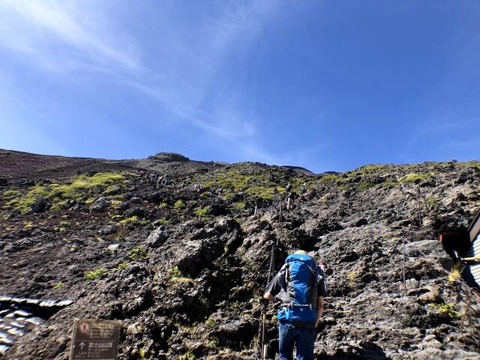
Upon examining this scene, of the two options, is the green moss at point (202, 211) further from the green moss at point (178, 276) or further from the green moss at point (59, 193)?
the green moss at point (178, 276)

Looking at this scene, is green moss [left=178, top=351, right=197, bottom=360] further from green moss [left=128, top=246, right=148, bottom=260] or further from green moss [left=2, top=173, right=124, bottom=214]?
green moss [left=2, top=173, right=124, bottom=214]

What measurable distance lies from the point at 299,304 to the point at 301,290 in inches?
8.1

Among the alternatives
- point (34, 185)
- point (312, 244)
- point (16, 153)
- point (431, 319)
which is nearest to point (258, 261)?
point (312, 244)

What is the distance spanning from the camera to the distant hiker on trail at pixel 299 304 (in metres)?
5.13

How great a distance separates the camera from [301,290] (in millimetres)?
5359

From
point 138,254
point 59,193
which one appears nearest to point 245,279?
point 138,254

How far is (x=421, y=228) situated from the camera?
11.4 meters

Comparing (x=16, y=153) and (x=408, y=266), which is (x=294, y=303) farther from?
(x=16, y=153)

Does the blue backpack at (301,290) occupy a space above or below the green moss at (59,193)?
below

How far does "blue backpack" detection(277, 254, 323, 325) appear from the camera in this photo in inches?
203

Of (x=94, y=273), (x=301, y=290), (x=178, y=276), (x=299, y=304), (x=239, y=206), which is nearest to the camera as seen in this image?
(x=299, y=304)

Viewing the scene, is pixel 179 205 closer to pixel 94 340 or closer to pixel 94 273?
pixel 94 273

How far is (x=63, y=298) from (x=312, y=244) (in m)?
7.72

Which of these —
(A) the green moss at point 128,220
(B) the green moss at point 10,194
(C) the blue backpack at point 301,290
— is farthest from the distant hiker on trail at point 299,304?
(B) the green moss at point 10,194
